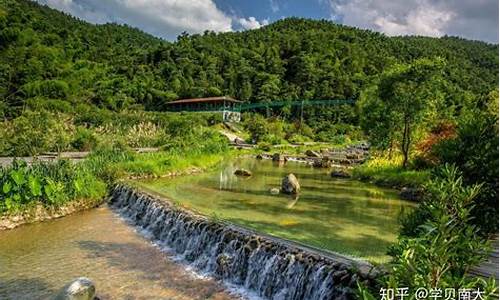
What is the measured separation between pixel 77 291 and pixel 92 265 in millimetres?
2277

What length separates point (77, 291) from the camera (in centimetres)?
680

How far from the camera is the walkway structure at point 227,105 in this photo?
59.2 meters

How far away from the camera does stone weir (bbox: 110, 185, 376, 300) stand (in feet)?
22.2

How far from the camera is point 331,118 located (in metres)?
68.6

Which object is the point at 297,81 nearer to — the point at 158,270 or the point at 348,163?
the point at 348,163

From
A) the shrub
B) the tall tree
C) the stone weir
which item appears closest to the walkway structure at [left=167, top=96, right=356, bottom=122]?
the shrub

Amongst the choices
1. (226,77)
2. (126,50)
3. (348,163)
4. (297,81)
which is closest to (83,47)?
(126,50)

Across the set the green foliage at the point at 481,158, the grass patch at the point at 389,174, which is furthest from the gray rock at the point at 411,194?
the green foliage at the point at 481,158

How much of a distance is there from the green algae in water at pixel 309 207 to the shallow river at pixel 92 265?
83.0 inches

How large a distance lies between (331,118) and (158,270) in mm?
62053

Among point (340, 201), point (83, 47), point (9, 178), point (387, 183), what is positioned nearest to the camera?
point (9, 178)

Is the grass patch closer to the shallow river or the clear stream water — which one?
the clear stream water

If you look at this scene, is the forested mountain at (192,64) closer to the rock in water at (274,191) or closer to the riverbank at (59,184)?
the riverbank at (59,184)

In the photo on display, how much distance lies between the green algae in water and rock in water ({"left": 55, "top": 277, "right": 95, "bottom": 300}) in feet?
13.5
